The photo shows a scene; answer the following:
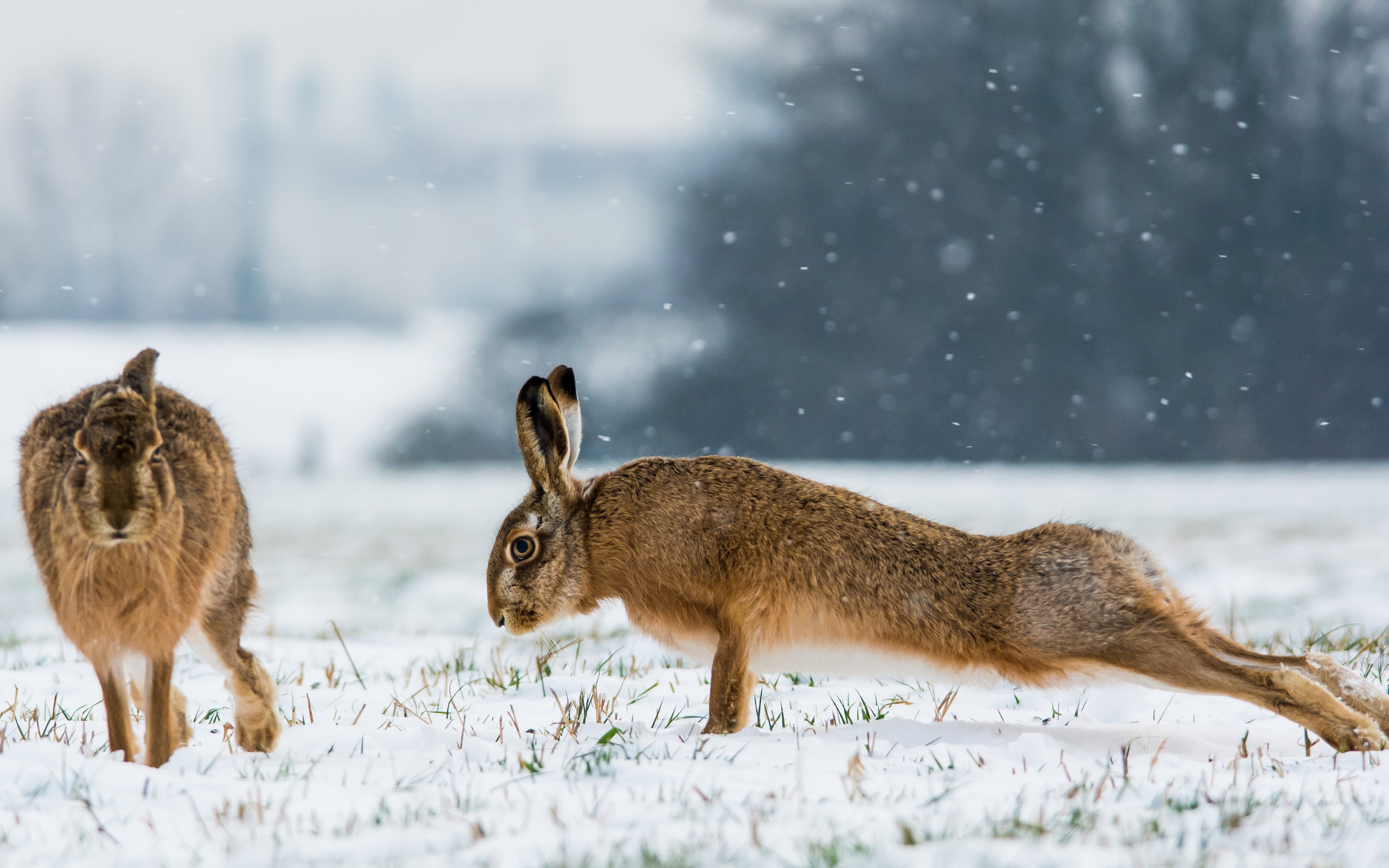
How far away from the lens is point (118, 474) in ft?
10.7

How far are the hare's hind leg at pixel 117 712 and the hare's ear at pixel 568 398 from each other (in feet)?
5.87

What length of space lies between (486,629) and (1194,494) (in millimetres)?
13263

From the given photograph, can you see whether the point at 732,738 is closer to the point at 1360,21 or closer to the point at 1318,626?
the point at 1318,626

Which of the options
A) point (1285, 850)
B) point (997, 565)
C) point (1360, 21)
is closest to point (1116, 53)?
point (1360, 21)

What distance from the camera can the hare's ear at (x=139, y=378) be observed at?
352 centimetres

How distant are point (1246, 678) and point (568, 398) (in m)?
2.66

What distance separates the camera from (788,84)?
76.5 ft

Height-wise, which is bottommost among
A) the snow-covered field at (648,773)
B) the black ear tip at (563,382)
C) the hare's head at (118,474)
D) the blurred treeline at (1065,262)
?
the snow-covered field at (648,773)

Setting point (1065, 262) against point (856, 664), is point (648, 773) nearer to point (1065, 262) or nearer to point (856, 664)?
point (856, 664)

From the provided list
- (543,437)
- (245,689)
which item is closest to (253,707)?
(245,689)

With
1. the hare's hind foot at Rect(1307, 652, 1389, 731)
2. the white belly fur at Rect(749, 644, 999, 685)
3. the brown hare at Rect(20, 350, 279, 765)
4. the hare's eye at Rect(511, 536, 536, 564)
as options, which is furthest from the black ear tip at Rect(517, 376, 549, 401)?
the hare's hind foot at Rect(1307, 652, 1389, 731)

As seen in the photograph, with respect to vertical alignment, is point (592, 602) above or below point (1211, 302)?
below

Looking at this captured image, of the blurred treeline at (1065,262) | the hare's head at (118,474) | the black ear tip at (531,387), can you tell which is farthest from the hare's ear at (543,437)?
the blurred treeline at (1065,262)

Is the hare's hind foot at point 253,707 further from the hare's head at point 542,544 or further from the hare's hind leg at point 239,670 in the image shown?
the hare's head at point 542,544
